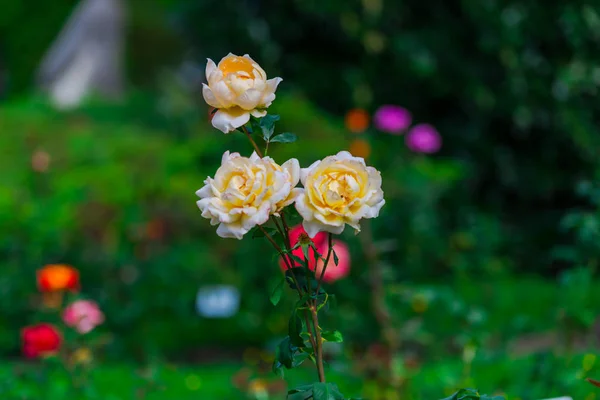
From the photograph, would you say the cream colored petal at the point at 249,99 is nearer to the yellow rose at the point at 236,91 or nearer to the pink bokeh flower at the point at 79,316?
the yellow rose at the point at 236,91

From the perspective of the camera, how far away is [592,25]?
5.30m

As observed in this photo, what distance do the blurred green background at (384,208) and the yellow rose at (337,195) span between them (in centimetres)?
140

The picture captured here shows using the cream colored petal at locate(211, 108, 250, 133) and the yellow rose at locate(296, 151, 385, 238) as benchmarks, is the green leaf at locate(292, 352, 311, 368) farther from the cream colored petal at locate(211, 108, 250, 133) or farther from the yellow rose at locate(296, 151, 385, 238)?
the cream colored petal at locate(211, 108, 250, 133)

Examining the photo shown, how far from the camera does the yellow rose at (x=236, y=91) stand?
129cm

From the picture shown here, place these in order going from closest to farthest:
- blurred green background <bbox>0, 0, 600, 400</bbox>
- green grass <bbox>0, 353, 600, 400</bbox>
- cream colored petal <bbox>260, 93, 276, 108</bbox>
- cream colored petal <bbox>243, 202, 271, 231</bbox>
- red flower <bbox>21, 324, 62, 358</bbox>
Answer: cream colored petal <bbox>243, 202, 271, 231</bbox> → cream colored petal <bbox>260, 93, 276, 108</bbox> → green grass <bbox>0, 353, 600, 400</bbox> → red flower <bbox>21, 324, 62, 358</bbox> → blurred green background <bbox>0, 0, 600, 400</bbox>

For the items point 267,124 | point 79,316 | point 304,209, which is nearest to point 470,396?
point 304,209

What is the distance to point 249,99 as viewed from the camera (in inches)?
51.1

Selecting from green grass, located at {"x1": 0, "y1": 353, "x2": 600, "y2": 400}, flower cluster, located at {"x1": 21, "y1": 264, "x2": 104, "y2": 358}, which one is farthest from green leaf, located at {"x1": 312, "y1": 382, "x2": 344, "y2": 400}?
flower cluster, located at {"x1": 21, "y1": 264, "x2": 104, "y2": 358}

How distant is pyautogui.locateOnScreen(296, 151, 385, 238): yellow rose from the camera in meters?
1.24

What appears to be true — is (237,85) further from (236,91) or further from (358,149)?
(358,149)

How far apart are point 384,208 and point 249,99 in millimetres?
3313

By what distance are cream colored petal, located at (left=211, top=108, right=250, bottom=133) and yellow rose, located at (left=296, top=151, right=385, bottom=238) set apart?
0.47 ft

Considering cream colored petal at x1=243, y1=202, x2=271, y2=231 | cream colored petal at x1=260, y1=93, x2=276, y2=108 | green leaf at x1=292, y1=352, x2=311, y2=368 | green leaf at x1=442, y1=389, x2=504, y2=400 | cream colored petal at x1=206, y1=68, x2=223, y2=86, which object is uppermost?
cream colored petal at x1=206, y1=68, x2=223, y2=86

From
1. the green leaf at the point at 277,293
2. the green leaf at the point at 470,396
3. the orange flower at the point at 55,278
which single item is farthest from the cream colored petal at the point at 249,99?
the orange flower at the point at 55,278
